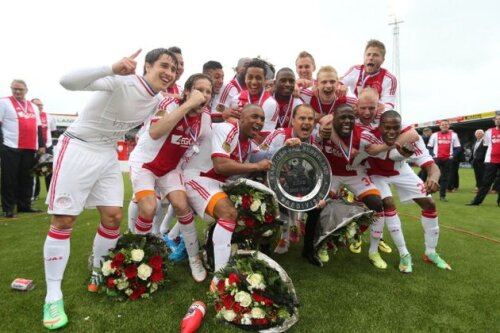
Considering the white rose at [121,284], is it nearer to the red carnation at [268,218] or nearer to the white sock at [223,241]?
the white sock at [223,241]

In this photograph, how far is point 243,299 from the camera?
2570 mm

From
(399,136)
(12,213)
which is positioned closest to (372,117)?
(399,136)

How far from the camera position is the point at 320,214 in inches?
162

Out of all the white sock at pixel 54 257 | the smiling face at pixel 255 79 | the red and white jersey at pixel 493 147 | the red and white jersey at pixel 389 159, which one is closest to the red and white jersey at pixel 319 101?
the red and white jersey at pixel 389 159

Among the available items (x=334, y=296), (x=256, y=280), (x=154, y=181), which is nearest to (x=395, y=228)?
(x=334, y=296)

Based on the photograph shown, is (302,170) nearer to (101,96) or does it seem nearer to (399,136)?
(399,136)

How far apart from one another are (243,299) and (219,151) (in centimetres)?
147

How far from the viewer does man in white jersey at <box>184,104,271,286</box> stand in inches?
127

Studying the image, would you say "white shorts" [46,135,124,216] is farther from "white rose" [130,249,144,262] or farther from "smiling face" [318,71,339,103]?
"smiling face" [318,71,339,103]

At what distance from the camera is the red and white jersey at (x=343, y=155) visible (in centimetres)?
411

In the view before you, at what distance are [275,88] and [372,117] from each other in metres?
1.31

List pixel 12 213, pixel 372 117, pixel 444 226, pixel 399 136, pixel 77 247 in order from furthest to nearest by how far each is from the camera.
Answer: pixel 12 213 → pixel 444 226 → pixel 77 247 → pixel 372 117 → pixel 399 136

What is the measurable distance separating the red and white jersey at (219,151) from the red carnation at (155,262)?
0.92 m

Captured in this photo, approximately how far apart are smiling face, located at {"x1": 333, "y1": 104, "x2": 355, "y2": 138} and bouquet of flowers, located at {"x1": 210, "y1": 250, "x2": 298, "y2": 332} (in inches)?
76.8
